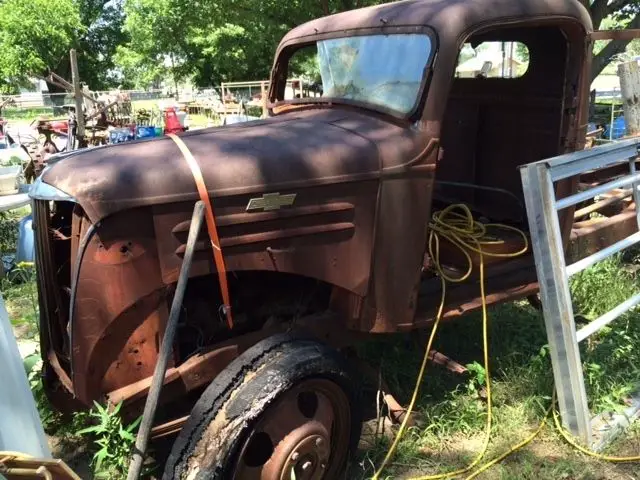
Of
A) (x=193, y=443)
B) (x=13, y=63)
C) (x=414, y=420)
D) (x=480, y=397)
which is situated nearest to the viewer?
(x=193, y=443)

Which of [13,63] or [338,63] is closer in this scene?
[338,63]

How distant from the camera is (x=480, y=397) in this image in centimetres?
350

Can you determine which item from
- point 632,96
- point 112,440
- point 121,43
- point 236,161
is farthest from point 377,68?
point 121,43

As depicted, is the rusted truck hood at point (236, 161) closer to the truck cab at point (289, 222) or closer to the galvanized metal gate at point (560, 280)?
the truck cab at point (289, 222)

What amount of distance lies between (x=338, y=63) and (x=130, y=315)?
1.87 metres

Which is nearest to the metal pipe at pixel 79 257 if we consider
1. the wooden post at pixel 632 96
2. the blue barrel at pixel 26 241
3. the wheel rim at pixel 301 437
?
the wheel rim at pixel 301 437

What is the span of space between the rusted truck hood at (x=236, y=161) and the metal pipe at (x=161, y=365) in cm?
20

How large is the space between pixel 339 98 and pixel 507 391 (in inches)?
76.9

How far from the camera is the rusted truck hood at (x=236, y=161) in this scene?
2.28 metres

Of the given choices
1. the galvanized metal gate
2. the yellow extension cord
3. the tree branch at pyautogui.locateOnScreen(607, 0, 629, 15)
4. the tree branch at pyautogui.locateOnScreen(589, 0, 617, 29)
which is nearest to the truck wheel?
the yellow extension cord

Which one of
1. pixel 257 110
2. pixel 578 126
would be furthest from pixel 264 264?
pixel 257 110

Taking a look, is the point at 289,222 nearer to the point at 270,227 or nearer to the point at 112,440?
the point at 270,227

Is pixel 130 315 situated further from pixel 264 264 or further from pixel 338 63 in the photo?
pixel 338 63

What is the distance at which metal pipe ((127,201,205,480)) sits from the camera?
7.32ft
